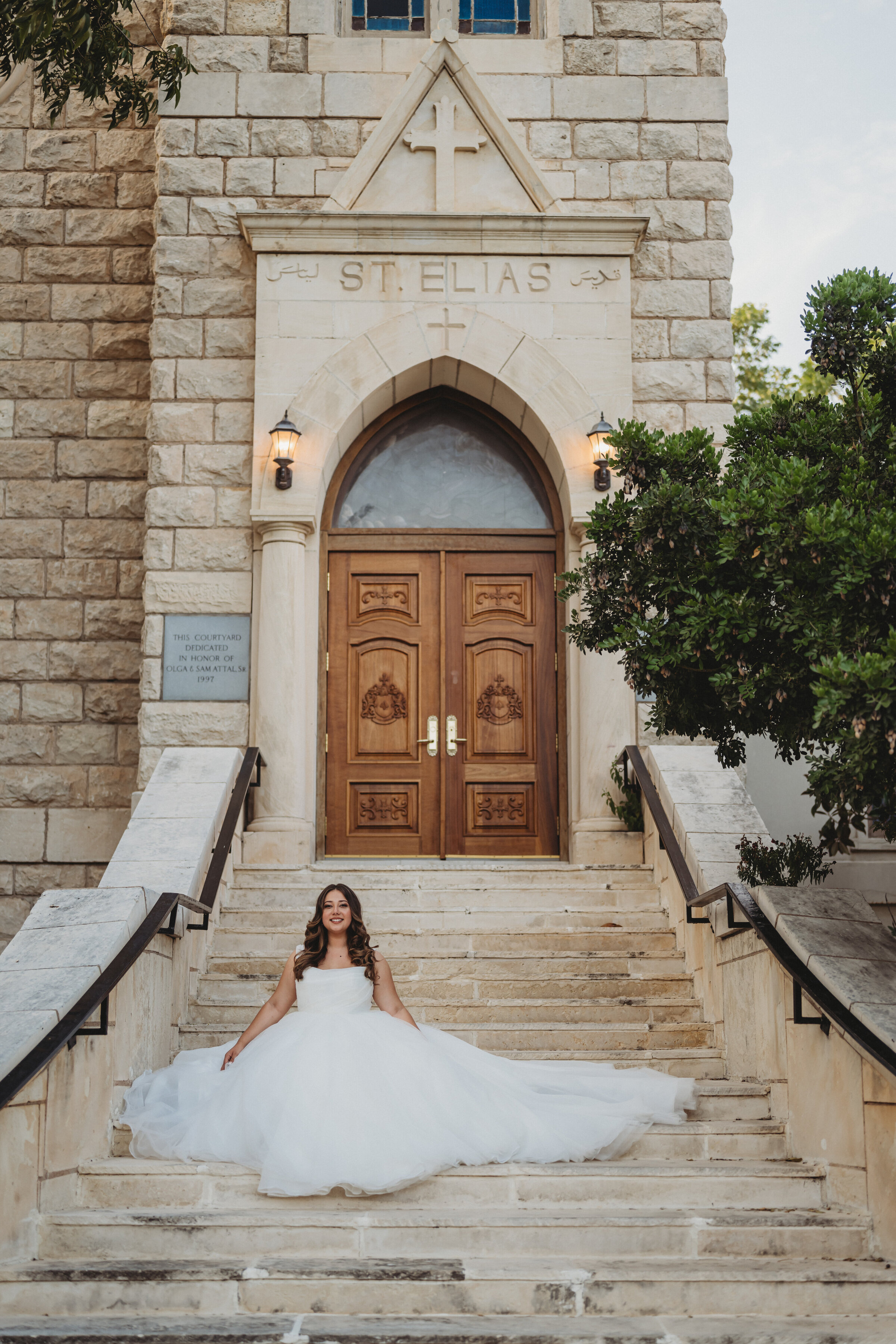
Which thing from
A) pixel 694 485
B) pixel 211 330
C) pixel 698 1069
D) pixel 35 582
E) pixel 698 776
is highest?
pixel 211 330

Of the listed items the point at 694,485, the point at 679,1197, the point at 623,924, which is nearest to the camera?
the point at 679,1197

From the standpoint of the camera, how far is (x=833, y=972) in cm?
515

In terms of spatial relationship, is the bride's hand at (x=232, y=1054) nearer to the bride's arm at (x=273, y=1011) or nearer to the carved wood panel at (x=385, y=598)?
the bride's arm at (x=273, y=1011)

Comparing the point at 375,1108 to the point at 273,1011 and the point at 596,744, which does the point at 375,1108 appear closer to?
the point at 273,1011

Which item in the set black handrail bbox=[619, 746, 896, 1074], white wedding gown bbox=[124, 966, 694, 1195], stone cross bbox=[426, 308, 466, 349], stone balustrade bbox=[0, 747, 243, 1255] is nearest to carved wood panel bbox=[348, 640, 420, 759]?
stone balustrade bbox=[0, 747, 243, 1255]

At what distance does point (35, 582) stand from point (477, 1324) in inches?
297

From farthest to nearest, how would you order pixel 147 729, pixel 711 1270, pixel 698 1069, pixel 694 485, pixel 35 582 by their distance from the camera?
pixel 35 582 < pixel 147 729 < pixel 698 1069 < pixel 694 485 < pixel 711 1270

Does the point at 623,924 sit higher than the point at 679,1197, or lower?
higher

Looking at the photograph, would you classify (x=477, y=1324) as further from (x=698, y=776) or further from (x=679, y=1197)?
(x=698, y=776)

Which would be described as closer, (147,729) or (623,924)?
(623,924)

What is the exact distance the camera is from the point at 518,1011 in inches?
261

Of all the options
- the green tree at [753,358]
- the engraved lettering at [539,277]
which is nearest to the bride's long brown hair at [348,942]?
the engraved lettering at [539,277]

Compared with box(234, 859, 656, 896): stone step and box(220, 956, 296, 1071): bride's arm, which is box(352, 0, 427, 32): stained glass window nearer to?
box(234, 859, 656, 896): stone step

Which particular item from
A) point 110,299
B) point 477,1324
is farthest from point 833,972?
point 110,299
